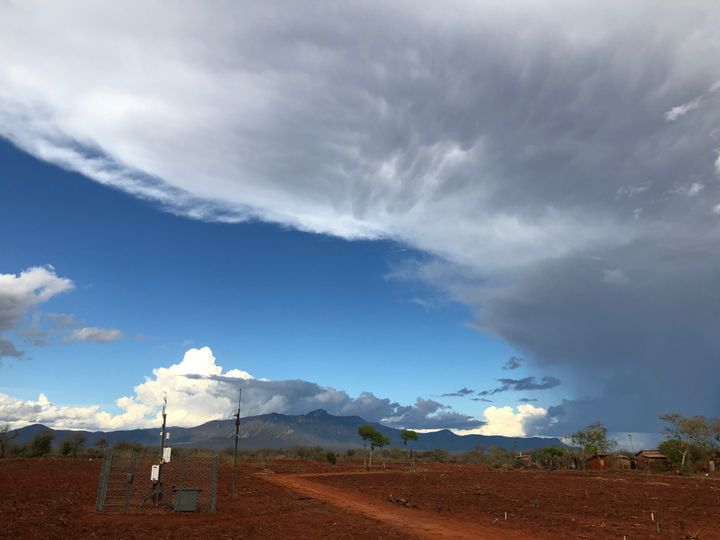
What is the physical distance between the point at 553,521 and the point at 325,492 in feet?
59.8

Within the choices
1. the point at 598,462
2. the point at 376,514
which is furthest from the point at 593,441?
the point at 376,514

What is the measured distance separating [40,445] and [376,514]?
74.2 metres

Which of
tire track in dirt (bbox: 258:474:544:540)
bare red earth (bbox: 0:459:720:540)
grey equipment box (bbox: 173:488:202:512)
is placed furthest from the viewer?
grey equipment box (bbox: 173:488:202:512)

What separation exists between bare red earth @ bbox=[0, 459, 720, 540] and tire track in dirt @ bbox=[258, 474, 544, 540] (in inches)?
1.9

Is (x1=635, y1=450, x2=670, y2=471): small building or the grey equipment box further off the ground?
the grey equipment box

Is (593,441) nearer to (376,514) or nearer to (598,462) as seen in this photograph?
(598,462)

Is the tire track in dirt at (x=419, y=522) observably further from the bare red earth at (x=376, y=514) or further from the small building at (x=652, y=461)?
the small building at (x=652, y=461)

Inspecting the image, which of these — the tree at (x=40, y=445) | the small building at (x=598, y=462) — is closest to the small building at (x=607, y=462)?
the small building at (x=598, y=462)

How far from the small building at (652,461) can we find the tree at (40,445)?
93405mm

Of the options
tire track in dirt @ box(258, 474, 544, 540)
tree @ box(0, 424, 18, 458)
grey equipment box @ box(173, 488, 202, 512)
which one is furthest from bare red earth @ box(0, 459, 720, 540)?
tree @ box(0, 424, 18, 458)

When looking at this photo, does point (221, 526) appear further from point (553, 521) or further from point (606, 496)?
point (606, 496)

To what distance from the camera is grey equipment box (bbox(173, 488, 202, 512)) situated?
24.0 m

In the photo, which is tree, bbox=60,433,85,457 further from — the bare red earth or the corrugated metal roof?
the corrugated metal roof

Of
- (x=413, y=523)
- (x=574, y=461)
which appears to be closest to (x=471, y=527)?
(x=413, y=523)
